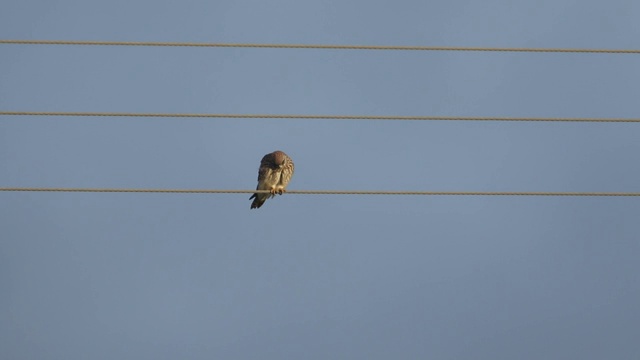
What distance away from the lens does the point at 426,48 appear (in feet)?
38.9

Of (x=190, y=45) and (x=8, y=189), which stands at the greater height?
(x=190, y=45)

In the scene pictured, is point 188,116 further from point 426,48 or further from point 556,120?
point 556,120

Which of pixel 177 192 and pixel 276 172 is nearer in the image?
pixel 177 192

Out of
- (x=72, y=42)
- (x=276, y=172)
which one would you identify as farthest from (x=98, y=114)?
(x=276, y=172)

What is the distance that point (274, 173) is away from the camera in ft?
60.7

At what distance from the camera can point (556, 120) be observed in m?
11.9

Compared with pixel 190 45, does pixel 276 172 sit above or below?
above

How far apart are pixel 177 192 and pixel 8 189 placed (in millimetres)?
1250

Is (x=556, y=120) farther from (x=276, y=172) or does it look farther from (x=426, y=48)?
(x=276, y=172)

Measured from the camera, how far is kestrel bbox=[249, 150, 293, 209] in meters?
18.5

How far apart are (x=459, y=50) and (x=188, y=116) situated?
6.99 feet

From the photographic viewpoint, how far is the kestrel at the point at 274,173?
18469mm

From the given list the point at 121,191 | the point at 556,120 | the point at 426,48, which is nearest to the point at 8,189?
the point at 121,191

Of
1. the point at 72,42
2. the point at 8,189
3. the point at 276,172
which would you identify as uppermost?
the point at 276,172
